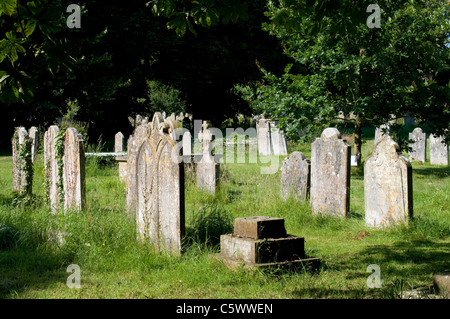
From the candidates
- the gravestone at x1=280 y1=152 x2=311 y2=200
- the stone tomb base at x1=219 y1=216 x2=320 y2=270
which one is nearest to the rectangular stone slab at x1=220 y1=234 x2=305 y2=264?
the stone tomb base at x1=219 y1=216 x2=320 y2=270

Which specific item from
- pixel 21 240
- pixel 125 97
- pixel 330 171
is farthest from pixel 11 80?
pixel 125 97

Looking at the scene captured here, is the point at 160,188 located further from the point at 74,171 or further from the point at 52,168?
the point at 52,168

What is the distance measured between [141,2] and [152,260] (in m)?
14.8

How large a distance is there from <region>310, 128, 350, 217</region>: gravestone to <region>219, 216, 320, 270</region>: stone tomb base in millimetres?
2803

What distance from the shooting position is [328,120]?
12.7 metres

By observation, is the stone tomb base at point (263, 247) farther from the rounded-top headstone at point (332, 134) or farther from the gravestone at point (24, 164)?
the gravestone at point (24, 164)

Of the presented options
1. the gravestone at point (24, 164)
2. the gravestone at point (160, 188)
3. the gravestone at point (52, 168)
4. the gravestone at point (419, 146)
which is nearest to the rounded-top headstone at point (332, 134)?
the gravestone at point (160, 188)

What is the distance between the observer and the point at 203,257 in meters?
5.53

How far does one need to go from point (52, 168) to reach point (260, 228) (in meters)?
4.71

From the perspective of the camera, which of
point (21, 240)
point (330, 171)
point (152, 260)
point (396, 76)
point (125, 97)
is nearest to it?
point (152, 260)

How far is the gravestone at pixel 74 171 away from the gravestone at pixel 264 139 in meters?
11.8
